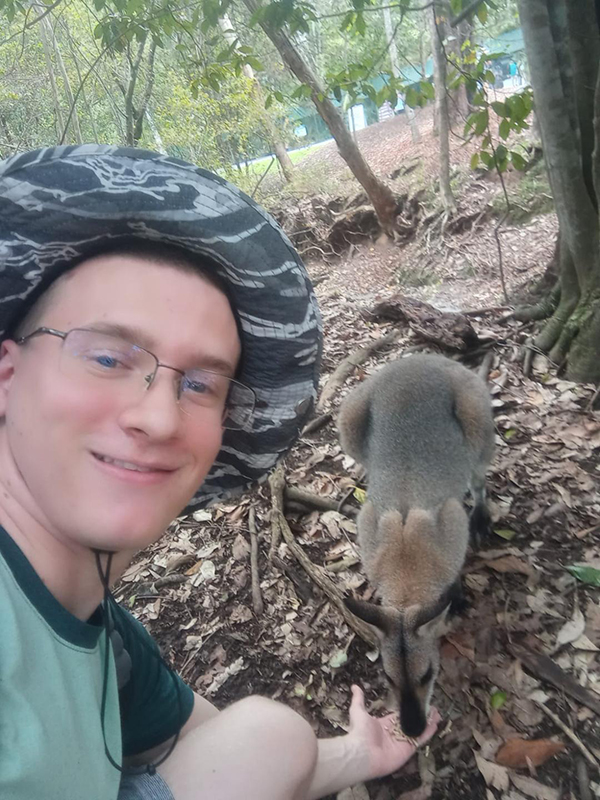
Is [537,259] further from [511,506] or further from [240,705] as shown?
[240,705]

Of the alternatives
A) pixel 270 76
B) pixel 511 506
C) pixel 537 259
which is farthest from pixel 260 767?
pixel 270 76

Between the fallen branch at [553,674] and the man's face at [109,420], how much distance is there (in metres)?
1.74

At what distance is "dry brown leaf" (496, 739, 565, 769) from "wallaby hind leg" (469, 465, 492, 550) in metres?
1.11

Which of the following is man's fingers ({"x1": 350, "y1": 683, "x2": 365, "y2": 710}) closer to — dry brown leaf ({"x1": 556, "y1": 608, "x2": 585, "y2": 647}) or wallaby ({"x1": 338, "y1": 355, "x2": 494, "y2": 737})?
wallaby ({"x1": 338, "y1": 355, "x2": 494, "y2": 737})

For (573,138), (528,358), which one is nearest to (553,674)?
(528,358)

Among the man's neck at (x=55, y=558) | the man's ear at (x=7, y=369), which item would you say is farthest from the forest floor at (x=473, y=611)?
the man's ear at (x=7, y=369)

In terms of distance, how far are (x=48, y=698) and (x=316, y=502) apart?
238 centimetres

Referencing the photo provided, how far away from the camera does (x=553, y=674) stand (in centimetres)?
214

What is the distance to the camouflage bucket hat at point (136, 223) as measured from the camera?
1166mm

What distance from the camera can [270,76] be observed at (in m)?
9.18

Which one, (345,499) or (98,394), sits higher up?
(98,394)

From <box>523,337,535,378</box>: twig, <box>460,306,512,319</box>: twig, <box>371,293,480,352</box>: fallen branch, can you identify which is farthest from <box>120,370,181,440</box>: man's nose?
<box>460,306,512,319</box>: twig

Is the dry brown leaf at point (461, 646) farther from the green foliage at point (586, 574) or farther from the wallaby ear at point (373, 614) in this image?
the green foliage at point (586, 574)

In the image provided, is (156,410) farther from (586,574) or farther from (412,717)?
(586,574)
